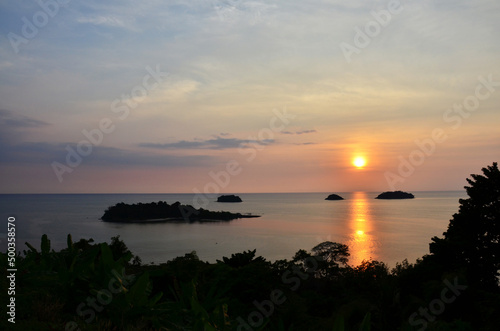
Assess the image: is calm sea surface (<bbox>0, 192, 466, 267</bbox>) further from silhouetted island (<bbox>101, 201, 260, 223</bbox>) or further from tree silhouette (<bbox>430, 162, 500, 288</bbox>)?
tree silhouette (<bbox>430, 162, 500, 288</bbox>)

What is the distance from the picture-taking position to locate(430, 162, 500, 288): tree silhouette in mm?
23141

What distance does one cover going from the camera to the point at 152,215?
503ft

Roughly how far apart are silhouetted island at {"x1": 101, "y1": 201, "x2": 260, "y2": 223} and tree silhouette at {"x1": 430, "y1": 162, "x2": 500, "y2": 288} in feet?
434

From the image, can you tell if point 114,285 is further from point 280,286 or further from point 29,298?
point 280,286

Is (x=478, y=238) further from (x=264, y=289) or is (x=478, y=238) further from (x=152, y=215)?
(x=152, y=215)

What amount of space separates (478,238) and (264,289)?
1395 centimetres

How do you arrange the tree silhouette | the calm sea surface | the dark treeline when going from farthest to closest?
the calm sea surface < the tree silhouette < the dark treeline

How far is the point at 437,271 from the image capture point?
23.0 meters

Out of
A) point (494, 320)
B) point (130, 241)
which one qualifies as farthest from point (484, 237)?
point (130, 241)

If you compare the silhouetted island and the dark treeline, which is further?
the silhouetted island

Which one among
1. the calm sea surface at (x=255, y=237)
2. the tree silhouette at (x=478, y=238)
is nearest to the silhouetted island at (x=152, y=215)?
the calm sea surface at (x=255, y=237)

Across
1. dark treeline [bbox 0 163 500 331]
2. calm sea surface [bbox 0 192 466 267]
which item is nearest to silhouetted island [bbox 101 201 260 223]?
calm sea surface [bbox 0 192 466 267]

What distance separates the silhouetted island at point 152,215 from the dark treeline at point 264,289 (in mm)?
126214

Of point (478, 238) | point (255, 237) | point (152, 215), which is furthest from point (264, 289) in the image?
point (152, 215)
